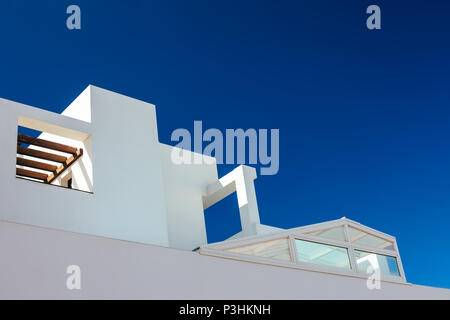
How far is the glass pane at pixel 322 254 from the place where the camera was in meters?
9.84

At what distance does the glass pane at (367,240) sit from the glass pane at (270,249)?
5.94ft

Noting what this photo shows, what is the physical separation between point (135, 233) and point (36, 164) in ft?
11.5

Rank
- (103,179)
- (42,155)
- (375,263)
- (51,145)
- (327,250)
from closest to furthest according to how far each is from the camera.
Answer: (327,250)
(375,263)
(103,179)
(51,145)
(42,155)

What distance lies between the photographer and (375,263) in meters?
10.9

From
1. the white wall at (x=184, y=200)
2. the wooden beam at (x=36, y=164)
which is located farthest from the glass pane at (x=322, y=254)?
the wooden beam at (x=36, y=164)

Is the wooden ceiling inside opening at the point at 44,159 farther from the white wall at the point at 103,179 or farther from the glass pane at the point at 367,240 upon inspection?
the glass pane at the point at 367,240

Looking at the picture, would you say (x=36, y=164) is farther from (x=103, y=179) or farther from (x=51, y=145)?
(x=103, y=179)

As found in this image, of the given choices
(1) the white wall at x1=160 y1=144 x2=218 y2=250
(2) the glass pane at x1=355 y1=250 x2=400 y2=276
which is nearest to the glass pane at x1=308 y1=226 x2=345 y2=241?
(2) the glass pane at x1=355 y1=250 x2=400 y2=276

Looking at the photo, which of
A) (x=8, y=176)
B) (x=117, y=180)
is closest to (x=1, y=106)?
(x=8, y=176)

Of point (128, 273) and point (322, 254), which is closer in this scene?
point (128, 273)

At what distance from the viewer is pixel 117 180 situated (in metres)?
12.2

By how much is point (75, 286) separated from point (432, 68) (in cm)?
2041

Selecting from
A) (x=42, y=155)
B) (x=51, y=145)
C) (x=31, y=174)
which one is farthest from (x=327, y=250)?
(x=31, y=174)
